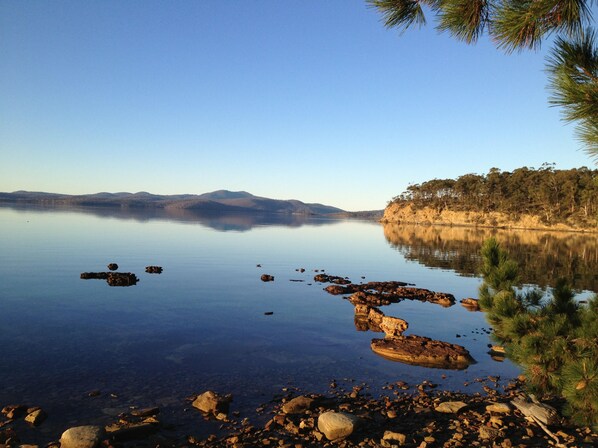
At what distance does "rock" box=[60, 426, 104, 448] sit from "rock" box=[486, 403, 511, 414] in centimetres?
1048

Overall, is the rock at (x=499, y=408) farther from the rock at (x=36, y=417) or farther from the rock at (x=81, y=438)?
the rock at (x=36, y=417)

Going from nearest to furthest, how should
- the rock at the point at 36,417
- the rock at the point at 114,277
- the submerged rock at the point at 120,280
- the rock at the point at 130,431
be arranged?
the rock at the point at 130,431, the rock at the point at 36,417, the submerged rock at the point at 120,280, the rock at the point at 114,277

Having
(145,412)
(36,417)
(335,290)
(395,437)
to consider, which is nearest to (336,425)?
(395,437)

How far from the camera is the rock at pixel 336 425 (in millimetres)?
9773

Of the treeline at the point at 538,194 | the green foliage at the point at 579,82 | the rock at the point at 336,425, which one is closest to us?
the green foliage at the point at 579,82

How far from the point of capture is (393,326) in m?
21.2

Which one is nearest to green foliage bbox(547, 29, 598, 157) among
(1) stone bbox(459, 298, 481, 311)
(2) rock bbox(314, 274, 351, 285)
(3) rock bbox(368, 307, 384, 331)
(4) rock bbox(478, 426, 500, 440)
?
(4) rock bbox(478, 426, 500, 440)

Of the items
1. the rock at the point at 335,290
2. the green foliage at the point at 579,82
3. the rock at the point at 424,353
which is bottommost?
the rock at the point at 335,290

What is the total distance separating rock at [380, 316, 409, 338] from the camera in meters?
20.6

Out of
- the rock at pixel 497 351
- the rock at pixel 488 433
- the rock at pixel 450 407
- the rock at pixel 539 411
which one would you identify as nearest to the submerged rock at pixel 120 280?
the rock at pixel 497 351

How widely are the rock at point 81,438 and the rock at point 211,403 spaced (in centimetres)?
288

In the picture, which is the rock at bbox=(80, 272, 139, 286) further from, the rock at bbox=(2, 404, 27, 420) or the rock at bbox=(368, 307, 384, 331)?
the rock at bbox=(2, 404, 27, 420)

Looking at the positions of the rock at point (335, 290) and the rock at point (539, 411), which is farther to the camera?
the rock at point (335, 290)

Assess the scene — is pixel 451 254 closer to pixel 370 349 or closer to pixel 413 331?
pixel 413 331
